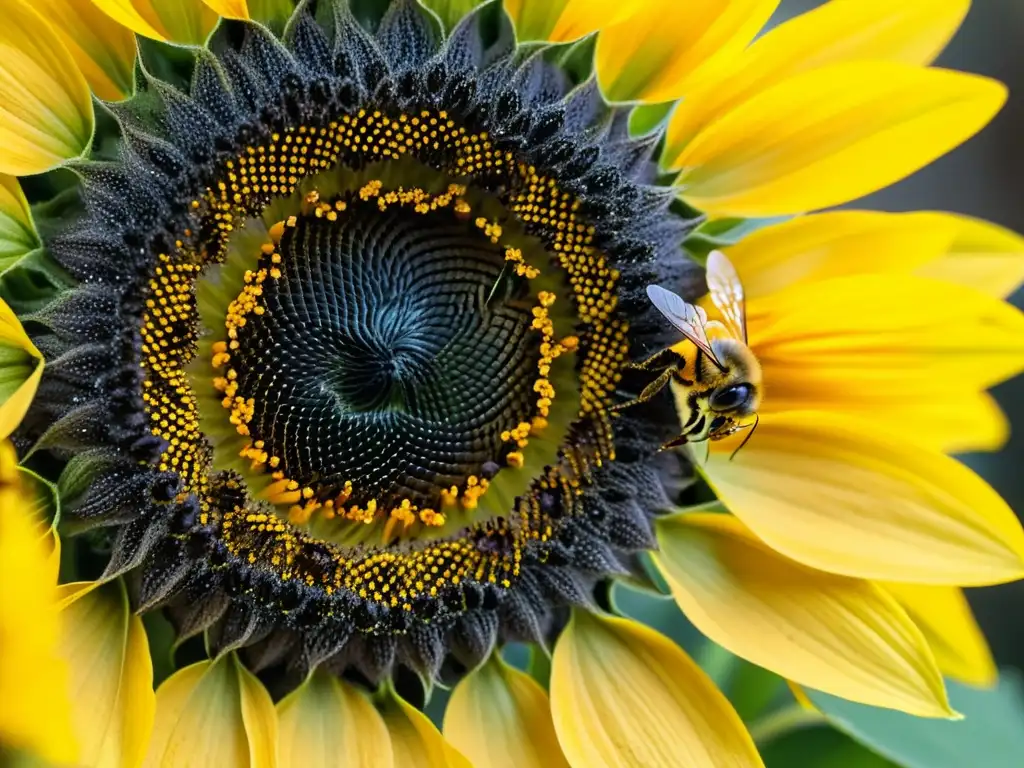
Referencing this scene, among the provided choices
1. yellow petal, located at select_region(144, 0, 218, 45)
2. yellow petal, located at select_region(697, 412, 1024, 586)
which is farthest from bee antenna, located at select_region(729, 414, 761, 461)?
yellow petal, located at select_region(144, 0, 218, 45)

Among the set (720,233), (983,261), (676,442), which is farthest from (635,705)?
(983,261)

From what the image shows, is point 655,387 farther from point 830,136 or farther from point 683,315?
point 830,136

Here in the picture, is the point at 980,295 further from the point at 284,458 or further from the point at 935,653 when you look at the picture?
the point at 284,458

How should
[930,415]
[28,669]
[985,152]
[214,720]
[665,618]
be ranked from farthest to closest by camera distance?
1. [985,152]
2. [665,618]
3. [930,415]
4. [214,720]
5. [28,669]

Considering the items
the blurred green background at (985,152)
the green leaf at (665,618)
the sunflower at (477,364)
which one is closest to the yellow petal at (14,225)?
the sunflower at (477,364)

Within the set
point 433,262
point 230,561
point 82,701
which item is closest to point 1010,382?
point 433,262

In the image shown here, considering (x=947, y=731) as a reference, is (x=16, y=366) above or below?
below

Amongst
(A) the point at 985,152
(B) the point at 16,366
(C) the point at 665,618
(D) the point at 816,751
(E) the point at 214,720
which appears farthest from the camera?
(A) the point at 985,152

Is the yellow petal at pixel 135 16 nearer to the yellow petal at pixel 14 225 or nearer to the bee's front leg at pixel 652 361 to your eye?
the yellow petal at pixel 14 225
